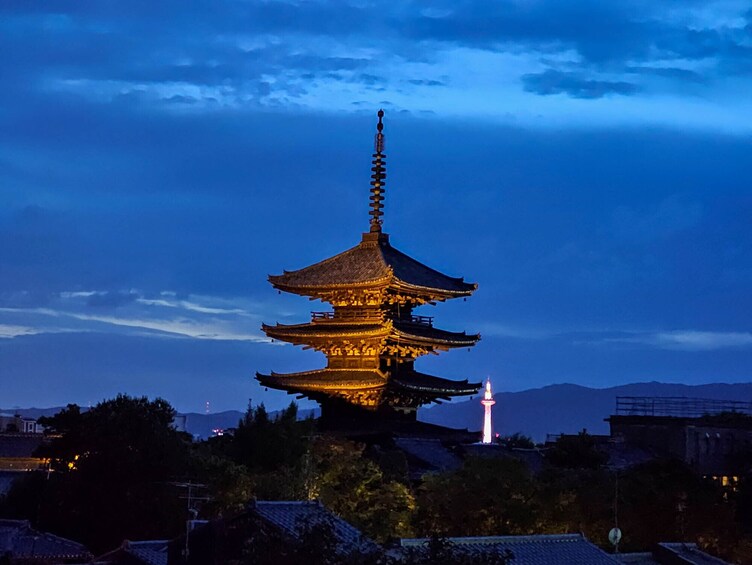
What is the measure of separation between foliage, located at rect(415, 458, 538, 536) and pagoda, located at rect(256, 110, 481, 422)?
14.6m

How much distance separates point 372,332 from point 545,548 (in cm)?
2532

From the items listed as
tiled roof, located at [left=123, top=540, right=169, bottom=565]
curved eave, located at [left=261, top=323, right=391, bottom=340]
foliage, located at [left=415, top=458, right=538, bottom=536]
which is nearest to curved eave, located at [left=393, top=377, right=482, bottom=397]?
curved eave, located at [left=261, top=323, right=391, bottom=340]

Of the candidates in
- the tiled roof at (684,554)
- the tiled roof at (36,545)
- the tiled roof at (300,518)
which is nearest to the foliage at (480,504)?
the tiled roof at (684,554)

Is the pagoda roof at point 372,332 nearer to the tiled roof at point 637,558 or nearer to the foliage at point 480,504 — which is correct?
the foliage at point 480,504

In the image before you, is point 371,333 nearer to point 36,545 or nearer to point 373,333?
point 373,333

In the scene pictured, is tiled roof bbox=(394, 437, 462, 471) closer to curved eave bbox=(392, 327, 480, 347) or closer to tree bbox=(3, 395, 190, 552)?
curved eave bbox=(392, 327, 480, 347)

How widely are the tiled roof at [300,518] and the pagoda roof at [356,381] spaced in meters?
27.9

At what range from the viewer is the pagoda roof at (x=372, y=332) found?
6988 centimetres

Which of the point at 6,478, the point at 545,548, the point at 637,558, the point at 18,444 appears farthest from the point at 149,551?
the point at 18,444

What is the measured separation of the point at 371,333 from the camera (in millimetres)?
69750

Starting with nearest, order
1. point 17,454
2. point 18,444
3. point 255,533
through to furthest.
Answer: point 255,533 < point 17,454 < point 18,444

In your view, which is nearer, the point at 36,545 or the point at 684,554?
the point at 36,545

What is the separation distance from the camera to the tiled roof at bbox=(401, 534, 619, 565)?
44.0 m

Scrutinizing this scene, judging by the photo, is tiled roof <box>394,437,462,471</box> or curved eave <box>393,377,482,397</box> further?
curved eave <box>393,377,482,397</box>
